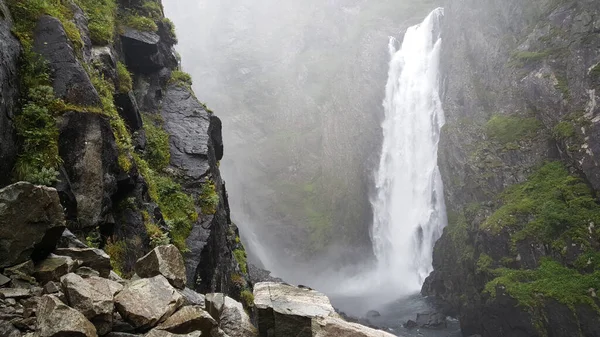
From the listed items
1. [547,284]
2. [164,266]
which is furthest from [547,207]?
[164,266]

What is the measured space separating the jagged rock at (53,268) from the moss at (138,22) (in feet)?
48.1

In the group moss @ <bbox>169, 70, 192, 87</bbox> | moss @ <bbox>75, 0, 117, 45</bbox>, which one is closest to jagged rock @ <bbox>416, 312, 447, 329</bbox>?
moss @ <bbox>169, 70, 192, 87</bbox>

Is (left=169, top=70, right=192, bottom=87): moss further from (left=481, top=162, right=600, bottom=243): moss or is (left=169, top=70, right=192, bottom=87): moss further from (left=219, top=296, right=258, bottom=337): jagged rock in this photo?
(left=481, top=162, right=600, bottom=243): moss

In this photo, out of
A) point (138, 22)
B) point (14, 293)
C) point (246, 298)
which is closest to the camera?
point (14, 293)

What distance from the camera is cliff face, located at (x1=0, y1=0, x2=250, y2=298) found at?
7781mm

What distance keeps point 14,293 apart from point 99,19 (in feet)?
39.8

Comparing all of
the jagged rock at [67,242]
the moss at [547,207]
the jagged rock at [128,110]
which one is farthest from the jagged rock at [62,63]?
the moss at [547,207]

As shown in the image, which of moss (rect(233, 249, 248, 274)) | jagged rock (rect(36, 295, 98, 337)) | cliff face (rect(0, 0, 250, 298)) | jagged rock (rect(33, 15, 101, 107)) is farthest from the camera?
moss (rect(233, 249, 248, 274))

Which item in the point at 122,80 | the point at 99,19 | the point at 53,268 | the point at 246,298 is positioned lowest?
the point at 53,268

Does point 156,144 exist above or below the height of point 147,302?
above

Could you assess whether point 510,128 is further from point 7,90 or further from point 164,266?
point 7,90

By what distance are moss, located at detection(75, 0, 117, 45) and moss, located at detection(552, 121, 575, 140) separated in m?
30.9

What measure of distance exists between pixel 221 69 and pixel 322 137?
26091 millimetres

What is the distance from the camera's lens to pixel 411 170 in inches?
1879
